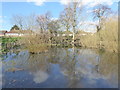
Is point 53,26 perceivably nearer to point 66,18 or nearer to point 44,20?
point 44,20

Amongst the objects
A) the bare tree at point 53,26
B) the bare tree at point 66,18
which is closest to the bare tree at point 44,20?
the bare tree at point 53,26

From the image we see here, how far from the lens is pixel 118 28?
897 cm

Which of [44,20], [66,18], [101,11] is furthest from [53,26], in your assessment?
[101,11]

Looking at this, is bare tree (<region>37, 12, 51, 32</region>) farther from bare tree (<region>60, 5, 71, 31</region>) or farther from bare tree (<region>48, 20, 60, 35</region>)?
bare tree (<region>60, 5, 71, 31</region>)

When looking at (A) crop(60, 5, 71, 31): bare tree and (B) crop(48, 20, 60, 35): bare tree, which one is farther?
(B) crop(48, 20, 60, 35): bare tree

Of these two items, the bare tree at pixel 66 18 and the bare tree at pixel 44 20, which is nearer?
the bare tree at pixel 66 18

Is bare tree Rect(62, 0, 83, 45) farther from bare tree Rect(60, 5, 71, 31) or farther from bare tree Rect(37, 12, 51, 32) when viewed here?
bare tree Rect(37, 12, 51, 32)

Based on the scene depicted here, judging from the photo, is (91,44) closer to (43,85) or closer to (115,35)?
(115,35)

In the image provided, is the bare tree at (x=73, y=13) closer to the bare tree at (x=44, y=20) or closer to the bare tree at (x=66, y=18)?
the bare tree at (x=66, y=18)

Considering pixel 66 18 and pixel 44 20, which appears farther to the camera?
pixel 44 20

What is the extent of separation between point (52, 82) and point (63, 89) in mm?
658

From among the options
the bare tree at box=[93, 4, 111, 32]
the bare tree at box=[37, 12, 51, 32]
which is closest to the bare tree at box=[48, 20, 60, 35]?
the bare tree at box=[37, 12, 51, 32]

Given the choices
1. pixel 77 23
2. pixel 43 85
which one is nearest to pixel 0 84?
pixel 43 85

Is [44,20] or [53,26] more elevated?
[44,20]
